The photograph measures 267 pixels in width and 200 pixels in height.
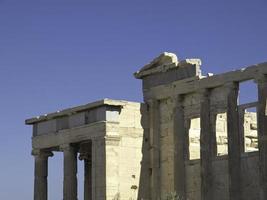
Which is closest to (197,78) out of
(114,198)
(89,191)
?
(114,198)

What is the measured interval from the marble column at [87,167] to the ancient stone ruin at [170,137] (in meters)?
1.02

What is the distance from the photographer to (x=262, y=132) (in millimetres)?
24172

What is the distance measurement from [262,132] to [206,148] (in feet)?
8.47

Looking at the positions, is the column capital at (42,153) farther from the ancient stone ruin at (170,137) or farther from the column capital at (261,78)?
the column capital at (261,78)

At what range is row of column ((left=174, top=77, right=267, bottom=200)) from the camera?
79.4 feet

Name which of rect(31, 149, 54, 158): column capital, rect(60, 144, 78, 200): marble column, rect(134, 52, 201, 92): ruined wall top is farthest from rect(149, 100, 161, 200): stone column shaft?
rect(31, 149, 54, 158): column capital

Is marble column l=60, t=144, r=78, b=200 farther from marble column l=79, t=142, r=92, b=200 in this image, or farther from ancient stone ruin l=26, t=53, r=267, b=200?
marble column l=79, t=142, r=92, b=200

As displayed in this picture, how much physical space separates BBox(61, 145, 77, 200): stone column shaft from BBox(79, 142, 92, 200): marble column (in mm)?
1784

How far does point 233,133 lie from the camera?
25.3m

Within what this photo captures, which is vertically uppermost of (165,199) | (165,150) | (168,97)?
(168,97)

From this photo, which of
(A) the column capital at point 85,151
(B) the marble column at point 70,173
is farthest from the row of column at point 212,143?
(A) the column capital at point 85,151

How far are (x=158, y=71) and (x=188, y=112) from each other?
2.07m

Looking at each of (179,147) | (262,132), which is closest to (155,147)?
(179,147)

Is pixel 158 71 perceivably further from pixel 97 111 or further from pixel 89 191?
pixel 89 191
